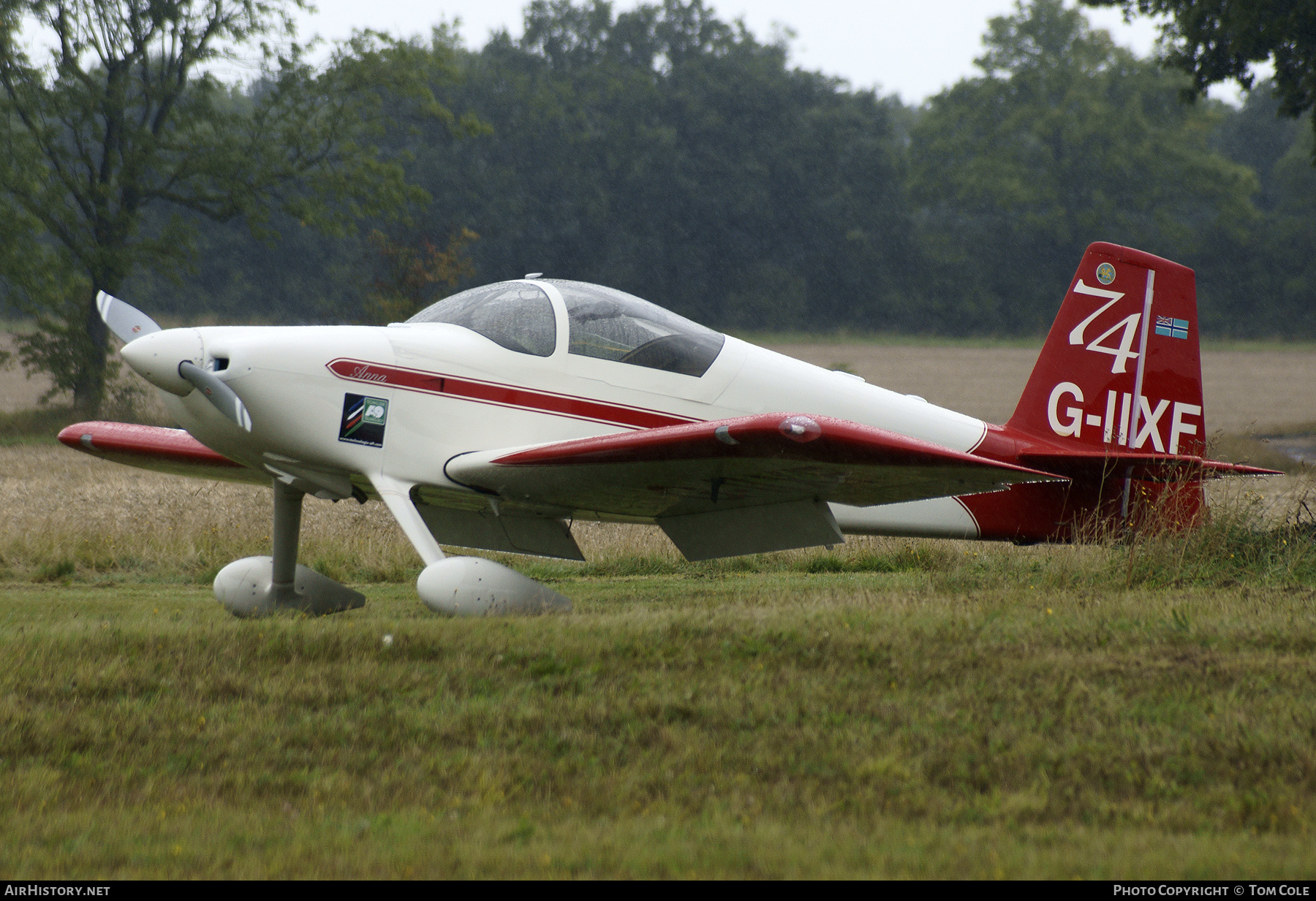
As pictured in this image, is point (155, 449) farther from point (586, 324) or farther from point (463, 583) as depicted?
point (586, 324)

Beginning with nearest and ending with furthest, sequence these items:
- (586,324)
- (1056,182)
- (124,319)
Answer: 1. (124,319)
2. (586,324)
3. (1056,182)

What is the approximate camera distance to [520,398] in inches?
297

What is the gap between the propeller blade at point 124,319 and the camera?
750 centimetres

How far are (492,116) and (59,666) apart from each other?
49.5 m

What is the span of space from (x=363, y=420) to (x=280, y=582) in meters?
1.59

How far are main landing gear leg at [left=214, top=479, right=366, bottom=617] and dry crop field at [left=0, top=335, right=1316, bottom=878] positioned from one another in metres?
0.50

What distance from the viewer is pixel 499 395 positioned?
751 cm

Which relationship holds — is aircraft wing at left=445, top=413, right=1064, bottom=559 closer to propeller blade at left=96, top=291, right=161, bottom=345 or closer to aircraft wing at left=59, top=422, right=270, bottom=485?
propeller blade at left=96, top=291, right=161, bottom=345

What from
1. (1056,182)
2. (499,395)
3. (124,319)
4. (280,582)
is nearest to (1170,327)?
(499,395)

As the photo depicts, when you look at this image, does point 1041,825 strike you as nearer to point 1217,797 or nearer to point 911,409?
point 1217,797

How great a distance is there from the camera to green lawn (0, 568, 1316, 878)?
156 inches

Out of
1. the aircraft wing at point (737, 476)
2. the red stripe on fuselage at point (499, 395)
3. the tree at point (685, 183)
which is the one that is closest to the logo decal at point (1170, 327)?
the aircraft wing at point (737, 476)

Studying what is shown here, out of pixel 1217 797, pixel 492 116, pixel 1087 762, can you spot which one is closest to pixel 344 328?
pixel 1087 762

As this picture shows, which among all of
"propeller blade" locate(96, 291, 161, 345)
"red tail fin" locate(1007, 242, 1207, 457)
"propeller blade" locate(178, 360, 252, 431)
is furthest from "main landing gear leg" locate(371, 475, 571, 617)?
"red tail fin" locate(1007, 242, 1207, 457)
